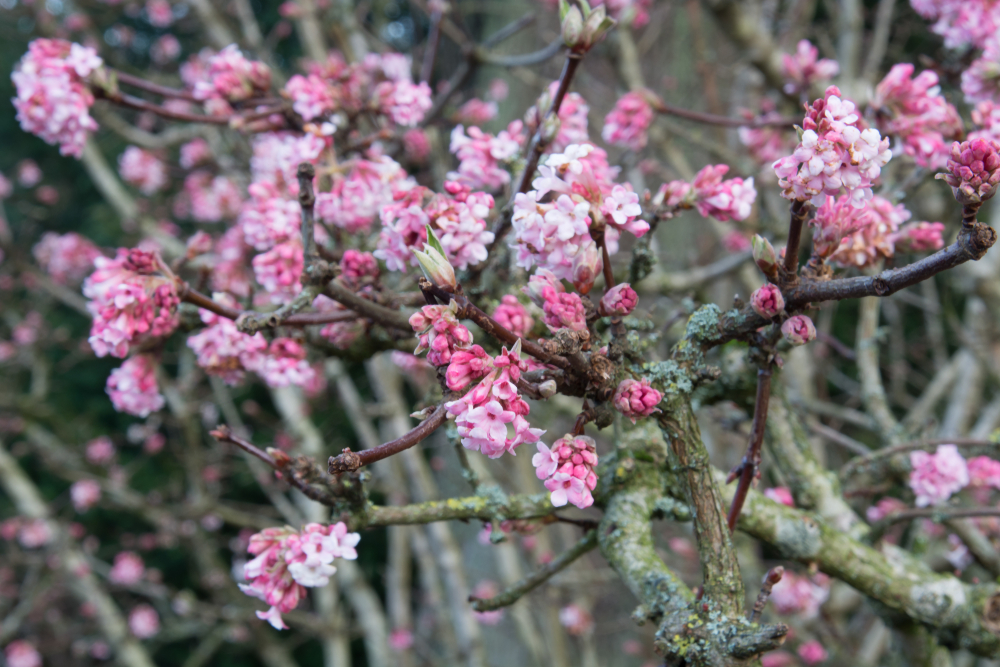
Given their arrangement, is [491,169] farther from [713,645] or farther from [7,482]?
[7,482]

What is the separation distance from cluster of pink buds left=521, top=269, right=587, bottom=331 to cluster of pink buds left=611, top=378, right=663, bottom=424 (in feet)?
0.40

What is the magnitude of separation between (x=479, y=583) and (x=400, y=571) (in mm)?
871

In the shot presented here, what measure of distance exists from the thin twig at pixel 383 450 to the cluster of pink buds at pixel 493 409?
0.13 ft

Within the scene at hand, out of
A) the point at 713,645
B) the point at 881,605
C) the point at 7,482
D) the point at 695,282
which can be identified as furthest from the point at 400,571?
the point at 713,645

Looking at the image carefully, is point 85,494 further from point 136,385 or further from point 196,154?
point 136,385

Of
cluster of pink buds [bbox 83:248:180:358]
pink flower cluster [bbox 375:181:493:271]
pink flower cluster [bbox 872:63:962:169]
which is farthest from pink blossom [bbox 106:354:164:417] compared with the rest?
pink flower cluster [bbox 872:63:962:169]

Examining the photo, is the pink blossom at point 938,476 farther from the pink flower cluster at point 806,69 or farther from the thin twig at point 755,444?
the pink flower cluster at point 806,69

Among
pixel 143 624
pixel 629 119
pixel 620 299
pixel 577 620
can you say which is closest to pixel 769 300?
pixel 620 299

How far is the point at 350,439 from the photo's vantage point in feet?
29.0

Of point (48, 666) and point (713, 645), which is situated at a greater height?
point (48, 666)

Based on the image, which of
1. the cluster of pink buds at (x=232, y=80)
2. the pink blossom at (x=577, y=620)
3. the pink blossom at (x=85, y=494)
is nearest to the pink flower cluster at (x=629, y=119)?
the cluster of pink buds at (x=232, y=80)

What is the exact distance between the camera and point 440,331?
0.94 m

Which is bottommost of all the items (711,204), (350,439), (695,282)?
(711,204)

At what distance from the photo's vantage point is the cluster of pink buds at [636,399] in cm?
103
